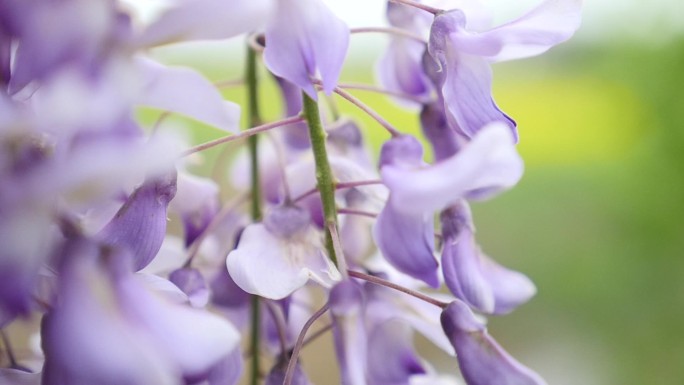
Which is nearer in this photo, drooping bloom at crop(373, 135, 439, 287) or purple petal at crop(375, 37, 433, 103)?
drooping bloom at crop(373, 135, 439, 287)

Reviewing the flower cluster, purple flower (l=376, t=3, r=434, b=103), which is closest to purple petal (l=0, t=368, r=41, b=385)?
the flower cluster

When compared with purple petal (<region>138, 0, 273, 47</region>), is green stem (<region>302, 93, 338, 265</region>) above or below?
below

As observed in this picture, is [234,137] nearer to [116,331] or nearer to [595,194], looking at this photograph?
[116,331]

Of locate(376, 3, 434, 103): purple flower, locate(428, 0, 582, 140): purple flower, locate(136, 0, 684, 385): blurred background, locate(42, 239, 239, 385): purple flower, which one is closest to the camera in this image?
locate(42, 239, 239, 385): purple flower

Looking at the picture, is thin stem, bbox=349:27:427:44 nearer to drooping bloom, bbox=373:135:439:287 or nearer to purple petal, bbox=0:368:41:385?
drooping bloom, bbox=373:135:439:287

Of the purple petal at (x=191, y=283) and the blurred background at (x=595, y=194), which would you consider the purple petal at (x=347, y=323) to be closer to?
the purple petal at (x=191, y=283)

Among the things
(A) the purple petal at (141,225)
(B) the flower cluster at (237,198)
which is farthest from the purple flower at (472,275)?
(A) the purple petal at (141,225)

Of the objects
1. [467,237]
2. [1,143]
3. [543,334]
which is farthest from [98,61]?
[543,334]
